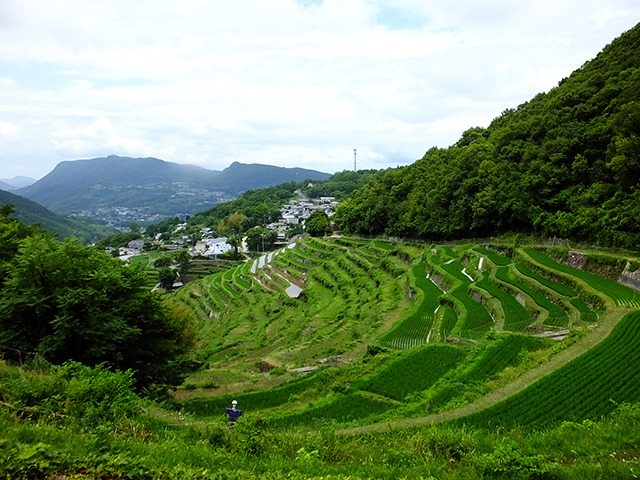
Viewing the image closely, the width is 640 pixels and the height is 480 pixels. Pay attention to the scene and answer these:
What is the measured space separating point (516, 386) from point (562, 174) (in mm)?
24303

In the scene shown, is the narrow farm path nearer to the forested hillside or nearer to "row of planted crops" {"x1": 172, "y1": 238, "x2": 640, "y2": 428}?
"row of planted crops" {"x1": 172, "y1": 238, "x2": 640, "y2": 428}

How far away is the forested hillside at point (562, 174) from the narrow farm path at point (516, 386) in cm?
993

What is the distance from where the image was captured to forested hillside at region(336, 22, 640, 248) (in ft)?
84.8

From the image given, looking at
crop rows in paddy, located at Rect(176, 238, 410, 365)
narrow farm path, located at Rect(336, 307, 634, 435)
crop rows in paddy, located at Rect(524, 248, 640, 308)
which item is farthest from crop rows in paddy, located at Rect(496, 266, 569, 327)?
crop rows in paddy, located at Rect(176, 238, 410, 365)

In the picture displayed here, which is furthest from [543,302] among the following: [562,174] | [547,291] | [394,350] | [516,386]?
[562,174]

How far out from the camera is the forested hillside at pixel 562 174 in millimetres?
25859

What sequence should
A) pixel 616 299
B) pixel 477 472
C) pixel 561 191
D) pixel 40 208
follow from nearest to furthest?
pixel 477 472, pixel 616 299, pixel 561 191, pixel 40 208

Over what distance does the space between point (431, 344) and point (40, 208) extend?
512 ft

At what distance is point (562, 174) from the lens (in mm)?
31297

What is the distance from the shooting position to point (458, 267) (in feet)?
103

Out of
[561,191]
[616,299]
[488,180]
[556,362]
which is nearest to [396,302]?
[616,299]

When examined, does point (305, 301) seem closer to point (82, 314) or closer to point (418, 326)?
point (418, 326)

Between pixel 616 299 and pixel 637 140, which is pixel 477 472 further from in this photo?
pixel 637 140

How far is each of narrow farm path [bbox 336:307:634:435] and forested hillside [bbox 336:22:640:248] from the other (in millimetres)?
9930
